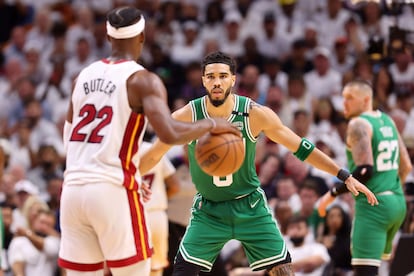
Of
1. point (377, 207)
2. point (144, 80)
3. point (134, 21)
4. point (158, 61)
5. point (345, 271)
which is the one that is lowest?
point (345, 271)

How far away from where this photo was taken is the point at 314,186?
12039 mm

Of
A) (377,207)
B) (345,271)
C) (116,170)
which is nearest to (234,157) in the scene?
(116,170)

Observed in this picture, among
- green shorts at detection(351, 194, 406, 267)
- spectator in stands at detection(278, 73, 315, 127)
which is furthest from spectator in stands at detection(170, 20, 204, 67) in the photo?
green shorts at detection(351, 194, 406, 267)

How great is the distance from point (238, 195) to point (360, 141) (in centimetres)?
201

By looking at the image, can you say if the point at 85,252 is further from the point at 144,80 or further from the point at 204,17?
the point at 204,17

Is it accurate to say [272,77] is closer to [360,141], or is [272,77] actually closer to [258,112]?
[360,141]

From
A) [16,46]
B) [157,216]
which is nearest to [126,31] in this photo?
[157,216]

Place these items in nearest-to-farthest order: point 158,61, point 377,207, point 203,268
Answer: point 203,268 < point 377,207 < point 158,61

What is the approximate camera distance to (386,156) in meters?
9.38

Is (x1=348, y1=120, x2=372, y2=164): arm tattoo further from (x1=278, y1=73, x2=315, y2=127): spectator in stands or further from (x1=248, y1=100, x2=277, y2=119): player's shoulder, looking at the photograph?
(x1=278, y1=73, x2=315, y2=127): spectator in stands

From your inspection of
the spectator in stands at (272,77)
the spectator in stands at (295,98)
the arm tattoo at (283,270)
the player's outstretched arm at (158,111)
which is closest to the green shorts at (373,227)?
the arm tattoo at (283,270)

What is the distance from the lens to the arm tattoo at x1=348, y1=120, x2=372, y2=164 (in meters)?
9.12

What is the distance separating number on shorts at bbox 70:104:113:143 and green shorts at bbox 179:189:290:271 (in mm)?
1858

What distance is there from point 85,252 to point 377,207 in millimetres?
3998
